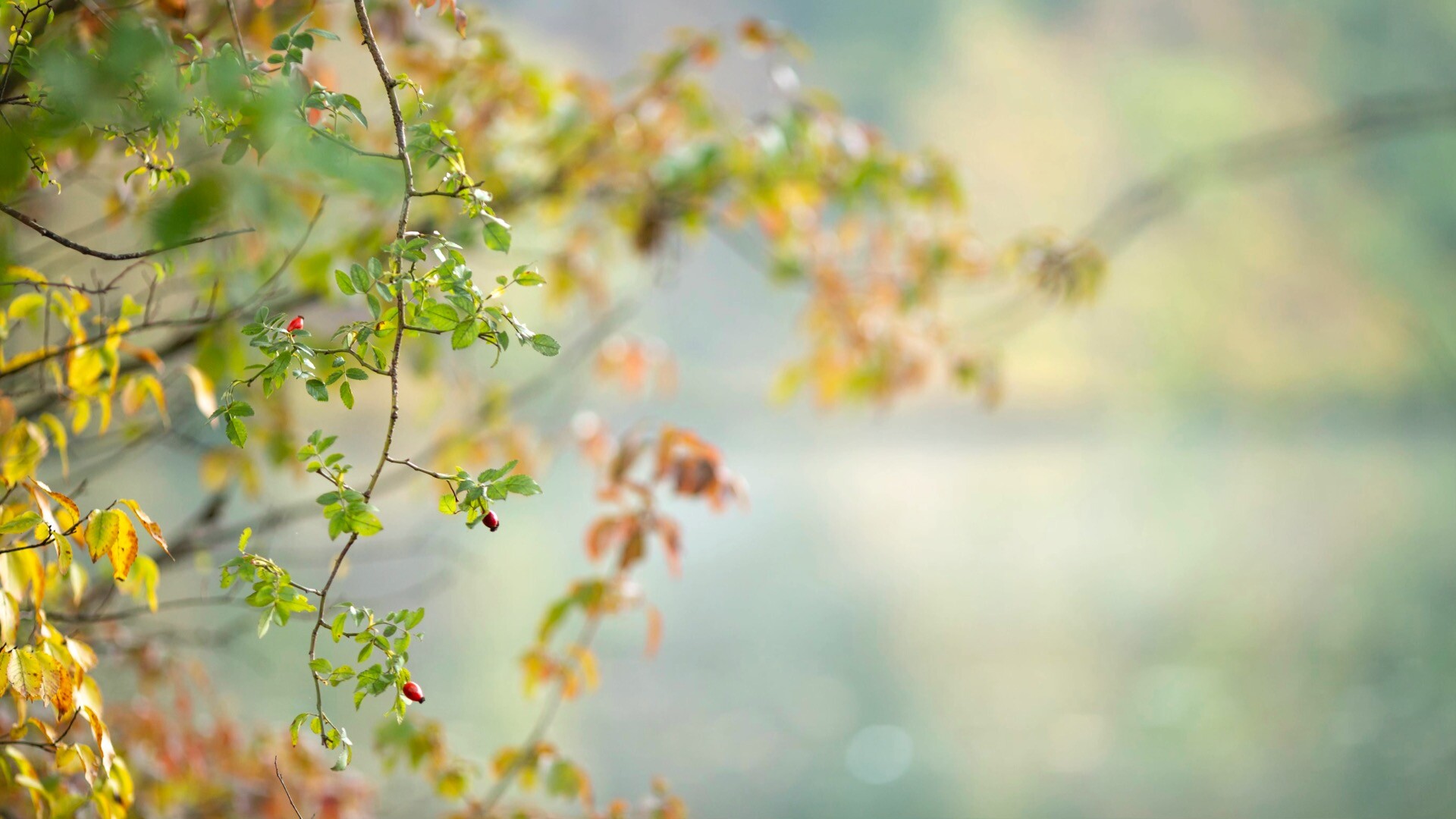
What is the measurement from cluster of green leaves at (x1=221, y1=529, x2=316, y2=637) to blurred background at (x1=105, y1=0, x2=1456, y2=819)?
40 cm

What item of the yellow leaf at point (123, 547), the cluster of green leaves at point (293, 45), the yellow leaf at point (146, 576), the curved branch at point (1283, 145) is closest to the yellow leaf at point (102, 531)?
the yellow leaf at point (123, 547)

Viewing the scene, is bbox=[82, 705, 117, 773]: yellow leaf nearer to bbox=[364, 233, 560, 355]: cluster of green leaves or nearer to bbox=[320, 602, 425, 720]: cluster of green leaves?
bbox=[320, 602, 425, 720]: cluster of green leaves

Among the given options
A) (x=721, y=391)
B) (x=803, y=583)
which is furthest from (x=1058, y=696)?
(x=721, y=391)

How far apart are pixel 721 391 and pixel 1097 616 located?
689 cm

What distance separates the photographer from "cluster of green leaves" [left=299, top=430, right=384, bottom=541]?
16.0 inches

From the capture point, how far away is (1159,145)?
1345cm

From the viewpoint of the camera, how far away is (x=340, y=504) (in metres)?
0.42

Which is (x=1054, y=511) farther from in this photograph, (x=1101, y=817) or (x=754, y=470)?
(x=1101, y=817)

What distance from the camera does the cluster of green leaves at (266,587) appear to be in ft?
1.42

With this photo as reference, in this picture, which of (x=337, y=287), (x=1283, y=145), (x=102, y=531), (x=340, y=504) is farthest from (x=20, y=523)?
(x=1283, y=145)

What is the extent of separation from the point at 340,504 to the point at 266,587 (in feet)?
0.18

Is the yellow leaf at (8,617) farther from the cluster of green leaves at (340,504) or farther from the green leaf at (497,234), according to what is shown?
the green leaf at (497,234)

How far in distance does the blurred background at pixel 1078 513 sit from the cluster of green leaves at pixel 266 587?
0.40 meters

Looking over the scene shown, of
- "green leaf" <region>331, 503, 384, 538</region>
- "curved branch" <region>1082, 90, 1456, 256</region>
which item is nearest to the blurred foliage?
"green leaf" <region>331, 503, 384, 538</region>
